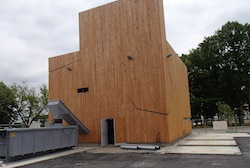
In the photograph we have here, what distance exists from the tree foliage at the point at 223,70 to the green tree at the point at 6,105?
2849 centimetres

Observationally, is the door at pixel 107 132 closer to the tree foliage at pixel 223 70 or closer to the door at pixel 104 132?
the door at pixel 104 132

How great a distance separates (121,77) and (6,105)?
27.6 m

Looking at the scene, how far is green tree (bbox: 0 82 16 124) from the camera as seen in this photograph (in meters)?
36.0

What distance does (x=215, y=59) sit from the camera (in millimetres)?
38281

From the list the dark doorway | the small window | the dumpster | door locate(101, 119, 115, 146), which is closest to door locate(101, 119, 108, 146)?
door locate(101, 119, 115, 146)

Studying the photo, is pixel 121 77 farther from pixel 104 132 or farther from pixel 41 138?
pixel 41 138

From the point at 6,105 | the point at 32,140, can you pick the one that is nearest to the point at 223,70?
the point at 32,140

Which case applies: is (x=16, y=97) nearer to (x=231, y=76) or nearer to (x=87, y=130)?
(x=87, y=130)

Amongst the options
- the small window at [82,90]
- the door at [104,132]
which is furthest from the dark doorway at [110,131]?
the small window at [82,90]

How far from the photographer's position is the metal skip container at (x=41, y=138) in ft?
34.8

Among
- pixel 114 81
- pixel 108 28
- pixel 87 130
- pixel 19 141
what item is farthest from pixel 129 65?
pixel 19 141

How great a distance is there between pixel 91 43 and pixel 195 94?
2801 centimetres

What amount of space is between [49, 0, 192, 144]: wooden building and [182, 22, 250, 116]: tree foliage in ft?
76.2

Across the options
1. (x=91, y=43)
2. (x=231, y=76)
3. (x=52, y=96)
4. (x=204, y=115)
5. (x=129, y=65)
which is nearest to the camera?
(x=129, y=65)
